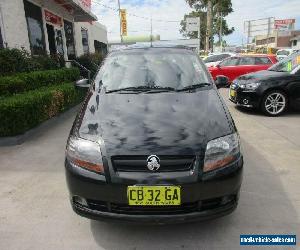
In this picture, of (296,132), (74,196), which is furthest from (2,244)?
(296,132)

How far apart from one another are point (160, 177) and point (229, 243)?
3.11 ft

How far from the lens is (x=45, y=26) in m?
13.0

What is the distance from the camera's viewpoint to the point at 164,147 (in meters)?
2.74

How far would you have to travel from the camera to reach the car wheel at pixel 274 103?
7.93 m

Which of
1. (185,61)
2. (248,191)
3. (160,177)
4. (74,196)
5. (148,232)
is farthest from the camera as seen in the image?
(185,61)

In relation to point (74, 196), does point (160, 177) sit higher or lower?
higher

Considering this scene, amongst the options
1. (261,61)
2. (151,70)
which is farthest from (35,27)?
(151,70)

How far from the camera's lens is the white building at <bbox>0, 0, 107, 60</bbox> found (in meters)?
9.98

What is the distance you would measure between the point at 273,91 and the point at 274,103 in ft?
0.97

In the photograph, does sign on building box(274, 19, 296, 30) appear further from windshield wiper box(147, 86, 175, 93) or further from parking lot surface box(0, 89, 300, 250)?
windshield wiper box(147, 86, 175, 93)

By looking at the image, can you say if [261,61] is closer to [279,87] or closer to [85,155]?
[279,87]

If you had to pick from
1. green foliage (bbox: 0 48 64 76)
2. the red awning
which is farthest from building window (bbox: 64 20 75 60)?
green foliage (bbox: 0 48 64 76)

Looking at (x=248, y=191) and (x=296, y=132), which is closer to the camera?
(x=248, y=191)

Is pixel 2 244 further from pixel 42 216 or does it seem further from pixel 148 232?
pixel 148 232
